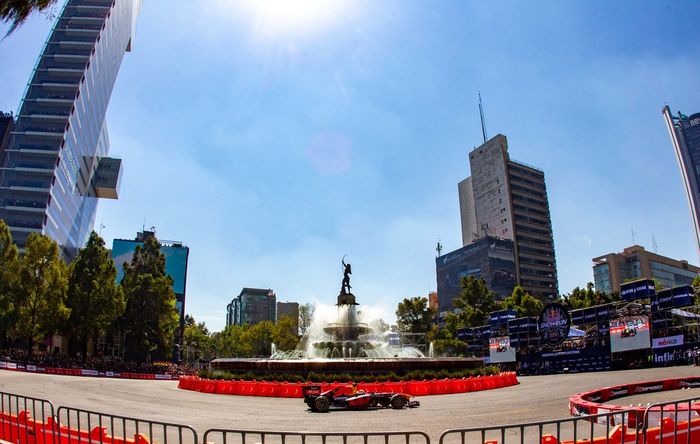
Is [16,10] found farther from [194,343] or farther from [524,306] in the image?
[194,343]

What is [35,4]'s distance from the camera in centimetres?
816

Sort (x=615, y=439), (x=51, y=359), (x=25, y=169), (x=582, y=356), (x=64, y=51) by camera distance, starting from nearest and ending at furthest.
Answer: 1. (x=615, y=439)
2. (x=582, y=356)
3. (x=51, y=359)
4. (x=25, y=169)
5. (x=64, y=51)

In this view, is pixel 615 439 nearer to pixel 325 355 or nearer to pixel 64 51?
pixel 325 355

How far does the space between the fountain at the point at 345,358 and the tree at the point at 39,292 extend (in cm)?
2844

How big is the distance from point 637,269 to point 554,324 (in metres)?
116

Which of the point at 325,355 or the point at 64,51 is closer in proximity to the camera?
the point at 325,355

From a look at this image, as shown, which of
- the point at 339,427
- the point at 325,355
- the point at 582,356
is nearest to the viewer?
the point at 339,427

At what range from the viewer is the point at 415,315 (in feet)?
297

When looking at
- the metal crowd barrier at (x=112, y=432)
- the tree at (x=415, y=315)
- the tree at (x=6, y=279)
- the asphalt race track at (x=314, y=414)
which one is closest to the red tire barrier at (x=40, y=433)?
the metal crowd barrier at (x=112, y=432)

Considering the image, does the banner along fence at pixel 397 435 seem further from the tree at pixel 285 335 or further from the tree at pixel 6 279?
the tree at pixel 285 335

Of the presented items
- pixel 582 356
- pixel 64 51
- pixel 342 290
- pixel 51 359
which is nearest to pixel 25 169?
pixel 64 51

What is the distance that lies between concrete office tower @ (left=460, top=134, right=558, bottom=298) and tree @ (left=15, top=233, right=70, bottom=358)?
334 feet

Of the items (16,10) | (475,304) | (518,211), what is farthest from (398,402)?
(518,211)

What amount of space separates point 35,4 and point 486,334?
5903 centimetres
